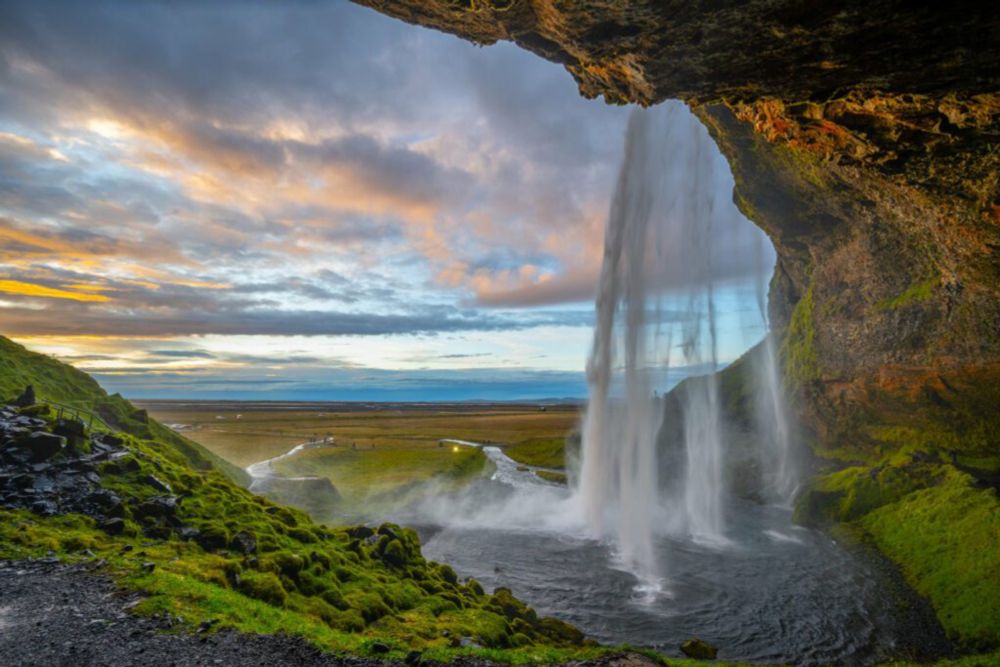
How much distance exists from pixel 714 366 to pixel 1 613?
60.7 m

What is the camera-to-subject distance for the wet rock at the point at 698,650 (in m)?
21.8

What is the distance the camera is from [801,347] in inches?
2657

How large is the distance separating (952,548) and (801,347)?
133 ft

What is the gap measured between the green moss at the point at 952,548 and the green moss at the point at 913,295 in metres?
15.9

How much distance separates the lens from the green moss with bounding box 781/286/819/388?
6316cm

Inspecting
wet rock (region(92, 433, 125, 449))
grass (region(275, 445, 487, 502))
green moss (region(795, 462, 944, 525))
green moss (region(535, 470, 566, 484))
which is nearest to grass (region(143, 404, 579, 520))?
grass (region(275, 445, 487, 502))

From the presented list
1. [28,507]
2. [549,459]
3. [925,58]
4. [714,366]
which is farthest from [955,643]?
[549,459]

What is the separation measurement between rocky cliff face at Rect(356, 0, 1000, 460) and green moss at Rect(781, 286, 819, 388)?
14173 millimetres

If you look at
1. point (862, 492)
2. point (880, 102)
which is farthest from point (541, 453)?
point (880, 102)

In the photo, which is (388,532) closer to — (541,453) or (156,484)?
(156,484)

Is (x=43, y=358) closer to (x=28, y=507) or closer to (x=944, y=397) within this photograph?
(x=28, y=507)

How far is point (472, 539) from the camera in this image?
40.3 metres

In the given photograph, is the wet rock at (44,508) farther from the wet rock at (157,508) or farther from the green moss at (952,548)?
the green moss at (952,548)

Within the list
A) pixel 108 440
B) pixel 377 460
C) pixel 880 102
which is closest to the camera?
pixel 880 102
